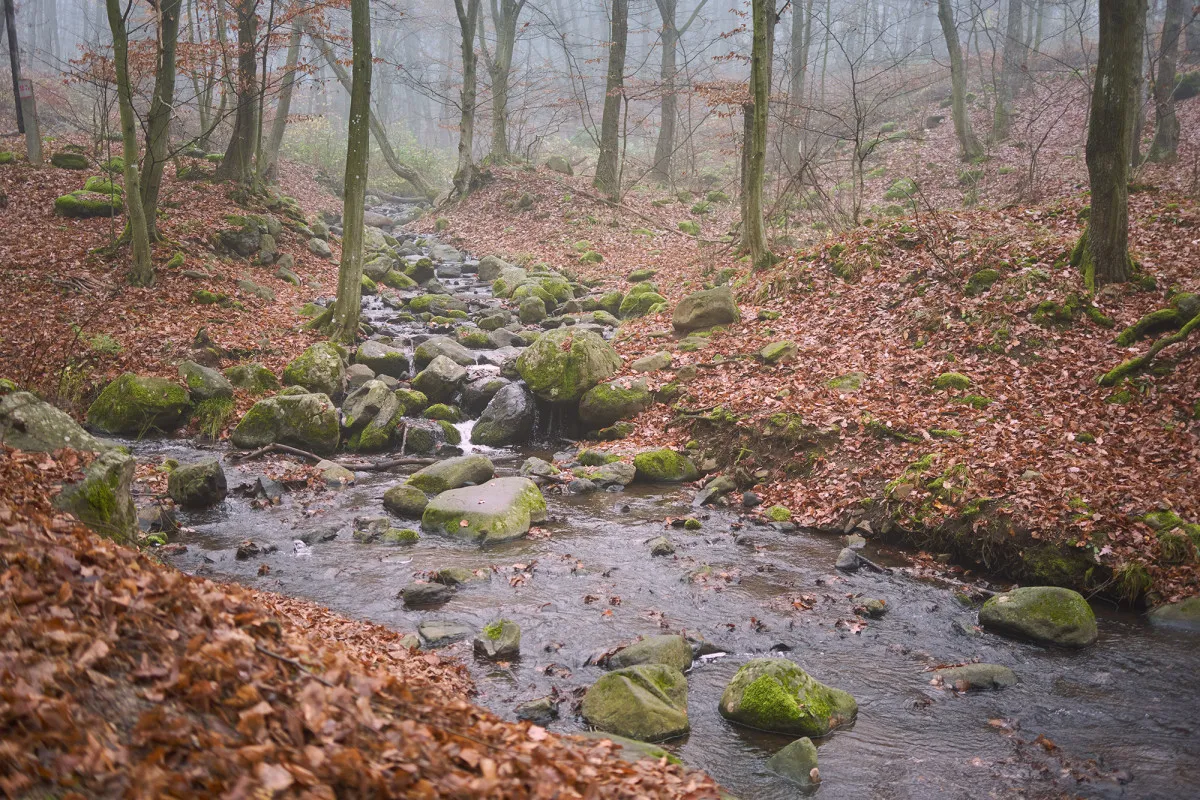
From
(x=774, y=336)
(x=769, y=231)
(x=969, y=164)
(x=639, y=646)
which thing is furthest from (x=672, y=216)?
(x=639, y=646)

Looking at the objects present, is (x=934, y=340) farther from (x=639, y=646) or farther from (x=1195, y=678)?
(x=639, y=646)

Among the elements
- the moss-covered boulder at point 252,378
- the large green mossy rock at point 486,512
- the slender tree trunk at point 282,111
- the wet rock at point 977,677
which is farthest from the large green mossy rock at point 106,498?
the slender tree trunk at point 282,111

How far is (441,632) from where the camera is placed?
6.27 m

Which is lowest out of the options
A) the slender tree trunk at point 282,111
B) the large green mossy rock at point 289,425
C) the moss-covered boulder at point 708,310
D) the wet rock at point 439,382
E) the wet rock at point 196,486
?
the wet rock at point 196,486

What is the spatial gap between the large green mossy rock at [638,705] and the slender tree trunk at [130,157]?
1294 cm

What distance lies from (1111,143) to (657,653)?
30.5 feet

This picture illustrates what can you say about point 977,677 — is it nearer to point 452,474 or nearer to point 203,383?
point 452,474

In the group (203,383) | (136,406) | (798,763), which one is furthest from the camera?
(203,383)

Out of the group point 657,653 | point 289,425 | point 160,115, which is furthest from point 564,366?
point 160,115

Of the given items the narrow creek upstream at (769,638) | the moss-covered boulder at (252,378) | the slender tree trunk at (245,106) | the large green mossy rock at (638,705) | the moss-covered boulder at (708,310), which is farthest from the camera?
the slender tree trunk at (245,106)

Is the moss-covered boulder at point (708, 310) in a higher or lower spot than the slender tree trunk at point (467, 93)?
lower

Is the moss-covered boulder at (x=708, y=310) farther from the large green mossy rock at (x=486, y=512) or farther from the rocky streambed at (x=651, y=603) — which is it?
the large green mossy rock at (x=486, y=512)

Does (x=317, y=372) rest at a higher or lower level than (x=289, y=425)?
higher

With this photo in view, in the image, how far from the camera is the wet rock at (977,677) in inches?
226
